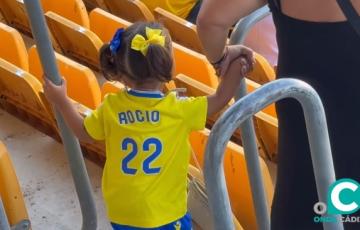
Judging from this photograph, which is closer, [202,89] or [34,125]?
[202,89]

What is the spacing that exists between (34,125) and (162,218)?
1596 mm

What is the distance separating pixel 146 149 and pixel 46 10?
2.39m

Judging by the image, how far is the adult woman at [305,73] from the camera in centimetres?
163

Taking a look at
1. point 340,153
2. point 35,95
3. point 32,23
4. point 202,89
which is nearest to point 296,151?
point 340,153

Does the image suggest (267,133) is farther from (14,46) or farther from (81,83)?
(14,46)

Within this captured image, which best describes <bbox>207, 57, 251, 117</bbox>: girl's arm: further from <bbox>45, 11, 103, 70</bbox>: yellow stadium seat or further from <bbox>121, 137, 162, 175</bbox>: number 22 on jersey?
<bbox>45, 11, 103, 70</bbox>: yellow stadium seat

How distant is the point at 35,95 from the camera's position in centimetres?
329

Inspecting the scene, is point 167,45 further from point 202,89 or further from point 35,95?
point 35,95

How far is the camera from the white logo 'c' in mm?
1540

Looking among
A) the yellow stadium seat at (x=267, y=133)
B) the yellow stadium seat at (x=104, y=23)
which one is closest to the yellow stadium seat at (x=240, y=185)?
the yellow stadium seat at (x=267, y=133)

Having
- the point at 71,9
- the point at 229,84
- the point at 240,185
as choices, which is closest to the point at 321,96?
the point at 229,84

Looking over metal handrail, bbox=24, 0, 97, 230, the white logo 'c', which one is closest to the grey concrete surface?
metal handrail, bbox=24, 0, 97, 230

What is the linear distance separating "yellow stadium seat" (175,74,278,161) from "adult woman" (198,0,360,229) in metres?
1.24

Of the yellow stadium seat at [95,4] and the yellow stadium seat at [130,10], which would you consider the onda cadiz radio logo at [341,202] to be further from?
the yellow stadium seat at [95,4]
